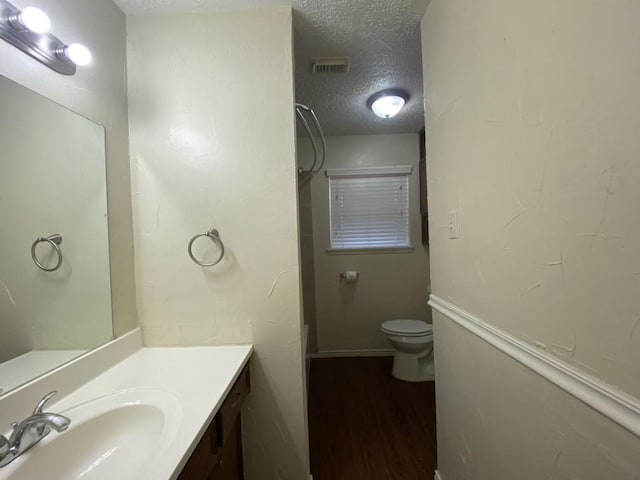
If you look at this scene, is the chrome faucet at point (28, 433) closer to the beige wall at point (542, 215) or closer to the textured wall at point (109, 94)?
the textured wall at point (109, 94)

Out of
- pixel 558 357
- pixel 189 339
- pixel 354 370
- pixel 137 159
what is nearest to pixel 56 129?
pixel 137 159

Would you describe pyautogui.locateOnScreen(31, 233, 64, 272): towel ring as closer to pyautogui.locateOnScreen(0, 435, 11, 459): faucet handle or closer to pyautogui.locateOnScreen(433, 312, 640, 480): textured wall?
pyautogui.locateOnScreen(0, 435, 11, 459): faucet handle

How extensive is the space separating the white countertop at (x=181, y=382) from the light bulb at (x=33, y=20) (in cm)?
111

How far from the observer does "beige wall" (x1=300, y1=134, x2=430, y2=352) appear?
2768 mm

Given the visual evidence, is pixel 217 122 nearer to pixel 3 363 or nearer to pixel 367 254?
pixel 3 363

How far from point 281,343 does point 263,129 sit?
99 cm

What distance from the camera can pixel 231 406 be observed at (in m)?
0.96

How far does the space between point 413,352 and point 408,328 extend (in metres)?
0.20

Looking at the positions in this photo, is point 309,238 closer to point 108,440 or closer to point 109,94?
point 109,94

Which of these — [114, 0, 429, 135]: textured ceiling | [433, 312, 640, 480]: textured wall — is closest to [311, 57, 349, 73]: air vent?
[114, 0, 429, 135]: textured ceiling

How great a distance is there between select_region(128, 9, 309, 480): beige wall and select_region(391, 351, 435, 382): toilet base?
4.42 feet

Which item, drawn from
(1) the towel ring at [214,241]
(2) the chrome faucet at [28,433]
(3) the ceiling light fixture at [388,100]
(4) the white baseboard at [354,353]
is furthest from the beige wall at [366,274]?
(2) the chrome faucet at [28,433]

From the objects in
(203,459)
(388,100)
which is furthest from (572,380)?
(388,100)

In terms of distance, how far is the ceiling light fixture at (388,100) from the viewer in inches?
75.4
